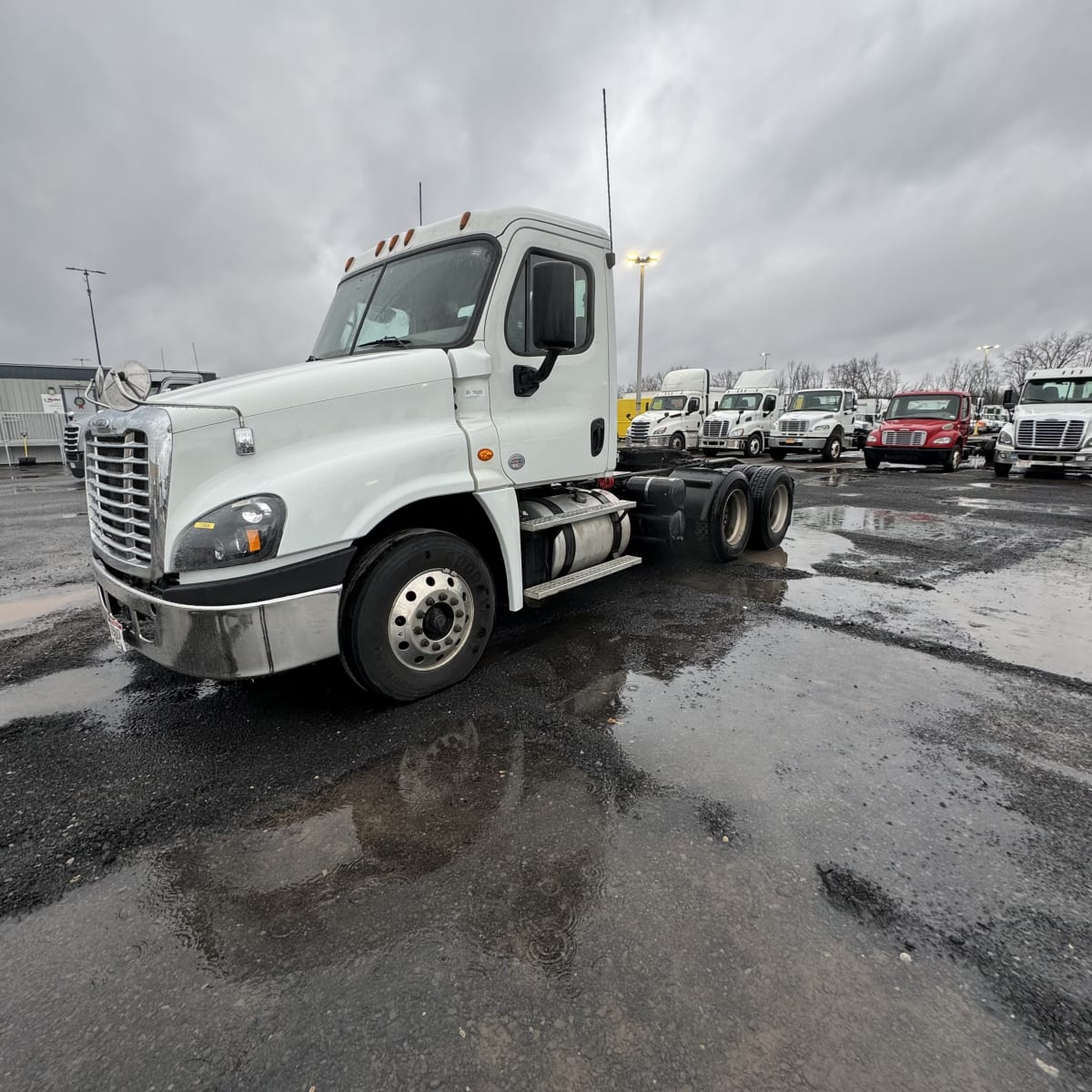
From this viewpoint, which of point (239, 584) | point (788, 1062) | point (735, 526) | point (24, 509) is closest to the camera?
point (788, 1062)

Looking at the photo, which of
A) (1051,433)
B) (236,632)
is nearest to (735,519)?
(236,632)

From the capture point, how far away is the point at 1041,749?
3154 mm

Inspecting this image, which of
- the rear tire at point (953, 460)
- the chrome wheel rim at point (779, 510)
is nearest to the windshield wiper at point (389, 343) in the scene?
the chrome wheel rim at point (779, 510)

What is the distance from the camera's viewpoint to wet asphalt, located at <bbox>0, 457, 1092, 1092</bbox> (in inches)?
66.5

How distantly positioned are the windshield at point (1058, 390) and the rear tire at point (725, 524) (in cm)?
1512


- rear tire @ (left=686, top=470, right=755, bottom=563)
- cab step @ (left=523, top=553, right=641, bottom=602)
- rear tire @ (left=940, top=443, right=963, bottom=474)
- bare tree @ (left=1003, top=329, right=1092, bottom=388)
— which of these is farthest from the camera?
bare tree @ (left=1003, top=329, right=1092, bottom=388)

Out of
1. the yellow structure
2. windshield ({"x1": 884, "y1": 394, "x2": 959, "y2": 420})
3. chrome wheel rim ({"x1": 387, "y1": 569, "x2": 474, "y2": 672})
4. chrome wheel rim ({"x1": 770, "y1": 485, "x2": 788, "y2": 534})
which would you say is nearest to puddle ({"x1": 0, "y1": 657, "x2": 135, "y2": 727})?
chrome wheel rim ({"x1": 387, "y1": 569, "x2": 474, "y2": 672})

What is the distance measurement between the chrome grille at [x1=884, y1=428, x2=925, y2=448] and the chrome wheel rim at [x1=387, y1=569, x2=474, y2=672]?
19.5m

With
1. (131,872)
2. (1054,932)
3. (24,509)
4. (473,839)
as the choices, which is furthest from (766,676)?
(24,509)

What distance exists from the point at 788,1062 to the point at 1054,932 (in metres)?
1.15

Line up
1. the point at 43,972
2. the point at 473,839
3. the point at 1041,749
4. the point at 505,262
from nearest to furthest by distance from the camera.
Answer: the point at 43,972 → the point at 473,839 → the point at 1041,749 → the point at 505,262

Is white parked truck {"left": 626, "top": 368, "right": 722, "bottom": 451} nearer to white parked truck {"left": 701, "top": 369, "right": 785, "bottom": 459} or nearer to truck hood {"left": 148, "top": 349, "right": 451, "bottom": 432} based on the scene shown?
white parked truck {"left": 701, "top": 369, "right": 785, "bottom": 459}

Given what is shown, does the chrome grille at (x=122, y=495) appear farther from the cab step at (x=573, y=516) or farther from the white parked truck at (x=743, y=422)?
the white parked truck at (x=743, y=422)

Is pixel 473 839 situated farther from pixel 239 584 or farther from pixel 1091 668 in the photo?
pixel 1091 668
